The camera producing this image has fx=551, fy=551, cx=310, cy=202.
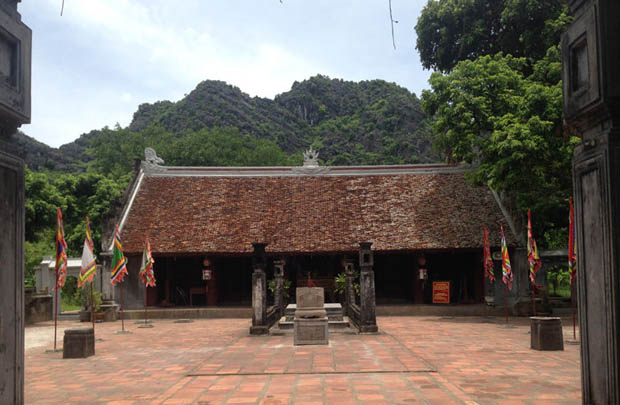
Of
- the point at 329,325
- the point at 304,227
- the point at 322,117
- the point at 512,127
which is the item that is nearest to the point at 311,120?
the point at 322,117

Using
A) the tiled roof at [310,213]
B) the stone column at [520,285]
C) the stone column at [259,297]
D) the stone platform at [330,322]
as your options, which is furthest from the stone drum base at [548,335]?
the tiled roof at [310,213]

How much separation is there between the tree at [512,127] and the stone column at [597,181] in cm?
1178

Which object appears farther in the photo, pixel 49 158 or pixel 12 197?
pixel 49 158

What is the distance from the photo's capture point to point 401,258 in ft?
72.6

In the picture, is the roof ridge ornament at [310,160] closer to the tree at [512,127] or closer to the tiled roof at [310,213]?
the tiled roof at [310,213]

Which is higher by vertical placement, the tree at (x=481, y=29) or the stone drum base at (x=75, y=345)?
the tree at (x=481, y=29)

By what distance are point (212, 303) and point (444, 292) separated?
28.5 feet

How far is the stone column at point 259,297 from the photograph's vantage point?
14.4 m

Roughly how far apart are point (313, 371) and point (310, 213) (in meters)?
13.2

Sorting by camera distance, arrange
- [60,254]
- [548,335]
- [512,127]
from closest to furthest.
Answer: [548,335] → [60,254] → [512,127]

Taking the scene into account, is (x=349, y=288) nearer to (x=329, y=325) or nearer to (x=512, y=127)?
(x=329, y=325)

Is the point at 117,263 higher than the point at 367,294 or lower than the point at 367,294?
higher

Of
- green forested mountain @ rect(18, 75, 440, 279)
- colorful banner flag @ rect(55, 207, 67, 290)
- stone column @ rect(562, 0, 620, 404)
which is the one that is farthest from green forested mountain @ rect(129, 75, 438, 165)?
stone column @ rect(562, 0, 620, 404)

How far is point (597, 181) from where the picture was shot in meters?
4.10
